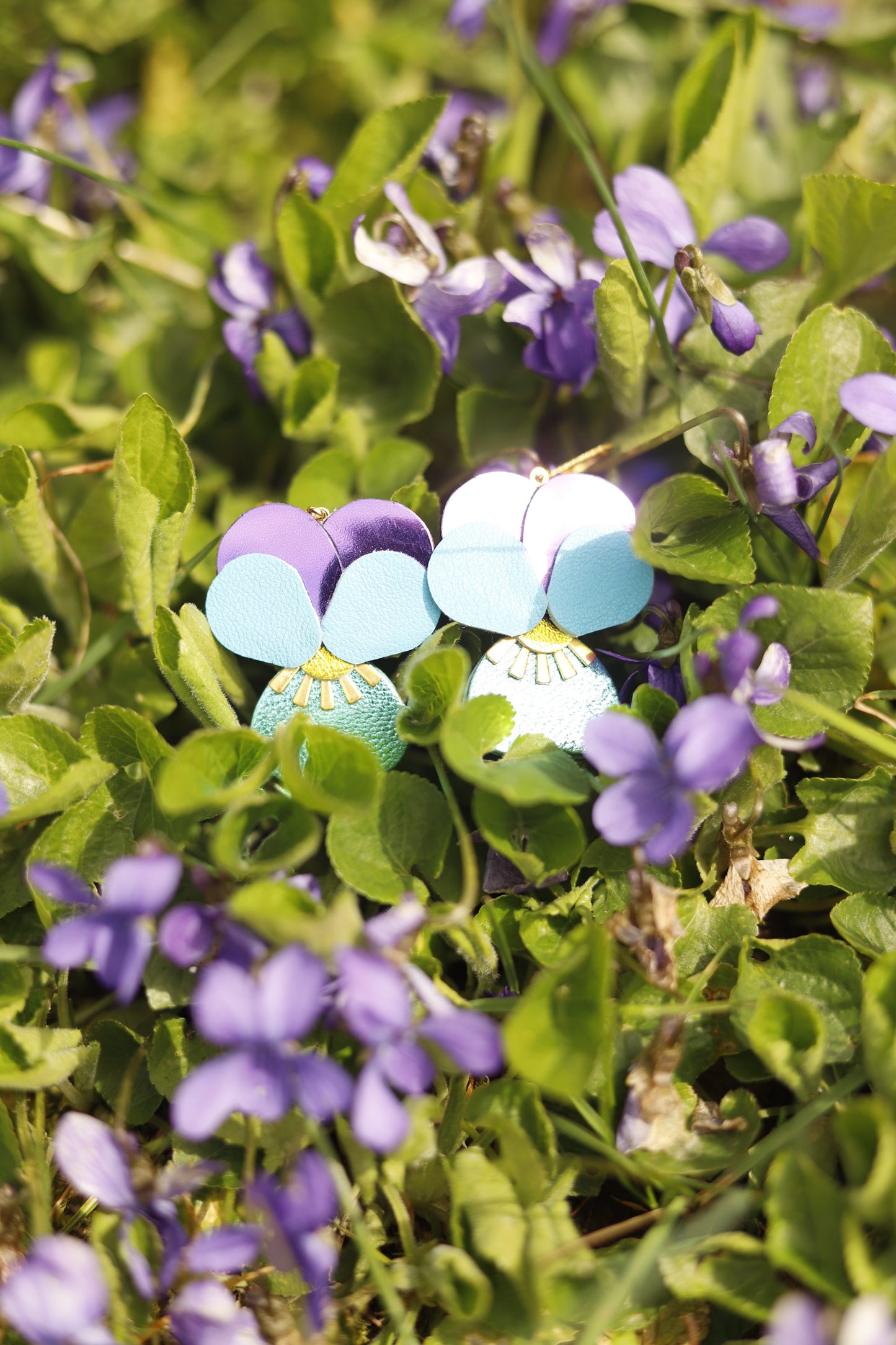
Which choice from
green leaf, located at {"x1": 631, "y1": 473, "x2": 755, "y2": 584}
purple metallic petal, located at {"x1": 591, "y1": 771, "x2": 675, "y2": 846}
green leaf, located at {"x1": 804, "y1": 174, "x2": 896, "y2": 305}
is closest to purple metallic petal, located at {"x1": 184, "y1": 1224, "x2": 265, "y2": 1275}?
purple metallic petal, located at {"x1": 591, "y1": 771, "x2": 675, "y2": 846}

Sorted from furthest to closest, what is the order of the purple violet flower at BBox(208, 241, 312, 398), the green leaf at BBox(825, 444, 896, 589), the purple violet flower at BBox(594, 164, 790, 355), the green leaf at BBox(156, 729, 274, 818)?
the purple violet flower at BBox(208, 241, 312, 398), the purple violet flower at BBox(594, 164, 790, 355), the green leaf at BBox(825, 444, 896, 589), the green leaf at BBox(156, 729, 274, 818)

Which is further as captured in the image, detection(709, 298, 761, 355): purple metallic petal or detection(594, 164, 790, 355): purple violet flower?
detection(594, 164, 790, 355): purple violet flower

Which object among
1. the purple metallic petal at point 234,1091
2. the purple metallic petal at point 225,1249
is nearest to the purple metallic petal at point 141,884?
the purple metallic petal at point 234,1091

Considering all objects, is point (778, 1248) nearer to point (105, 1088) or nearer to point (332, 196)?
point (105, 1088)

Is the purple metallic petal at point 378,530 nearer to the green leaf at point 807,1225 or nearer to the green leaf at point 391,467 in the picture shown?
the green leaf at point 391,467

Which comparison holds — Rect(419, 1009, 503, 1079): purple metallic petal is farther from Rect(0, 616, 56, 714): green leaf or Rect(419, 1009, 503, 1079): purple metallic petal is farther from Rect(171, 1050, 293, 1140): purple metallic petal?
Rect(0, 616, 56, 714): green leaf
